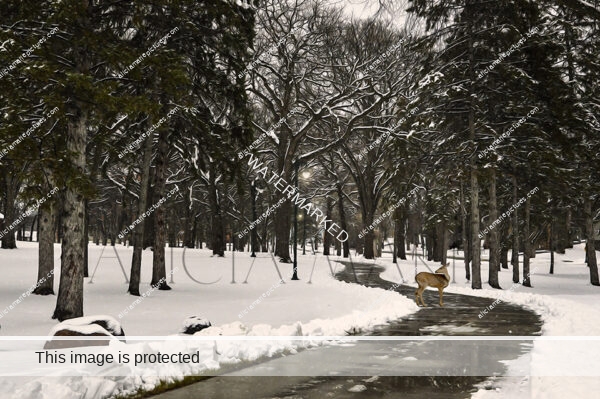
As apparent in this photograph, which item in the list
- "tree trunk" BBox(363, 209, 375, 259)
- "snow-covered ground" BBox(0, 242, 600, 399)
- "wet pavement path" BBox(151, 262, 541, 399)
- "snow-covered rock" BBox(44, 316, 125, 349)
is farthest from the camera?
"tree trunk" BBox(363, 209, 375, 259)

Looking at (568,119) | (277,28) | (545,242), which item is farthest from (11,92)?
(545,242)

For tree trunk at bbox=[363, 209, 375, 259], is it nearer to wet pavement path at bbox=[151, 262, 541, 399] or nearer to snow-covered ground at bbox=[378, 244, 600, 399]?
→ snow-covered ground at bbox=[378, 244, 600, 399]

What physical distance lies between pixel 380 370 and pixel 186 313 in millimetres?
6579

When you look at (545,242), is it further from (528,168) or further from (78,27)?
(78,27)

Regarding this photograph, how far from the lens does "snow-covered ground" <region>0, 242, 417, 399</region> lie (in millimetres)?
6336

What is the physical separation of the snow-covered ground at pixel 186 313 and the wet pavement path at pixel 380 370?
56 centimetres

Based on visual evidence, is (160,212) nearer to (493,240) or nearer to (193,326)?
(193,326)

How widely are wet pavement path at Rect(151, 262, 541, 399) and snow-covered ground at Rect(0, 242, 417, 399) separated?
557 millimetres

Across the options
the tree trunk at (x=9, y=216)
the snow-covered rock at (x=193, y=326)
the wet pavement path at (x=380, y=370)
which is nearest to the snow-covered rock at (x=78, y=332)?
the snow-covered rock at (x=193, y=326)

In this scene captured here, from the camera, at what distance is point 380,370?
746 centimetres

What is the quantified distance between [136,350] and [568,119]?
19.0 metres

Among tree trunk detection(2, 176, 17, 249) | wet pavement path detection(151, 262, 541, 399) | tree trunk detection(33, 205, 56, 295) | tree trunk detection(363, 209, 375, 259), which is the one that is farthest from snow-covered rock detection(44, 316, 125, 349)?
tree trunk detection(363, 209, 375, 259)

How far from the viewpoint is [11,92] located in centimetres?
1019

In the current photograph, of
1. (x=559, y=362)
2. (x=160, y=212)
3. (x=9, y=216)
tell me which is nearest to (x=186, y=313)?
(x=160, y=212)
